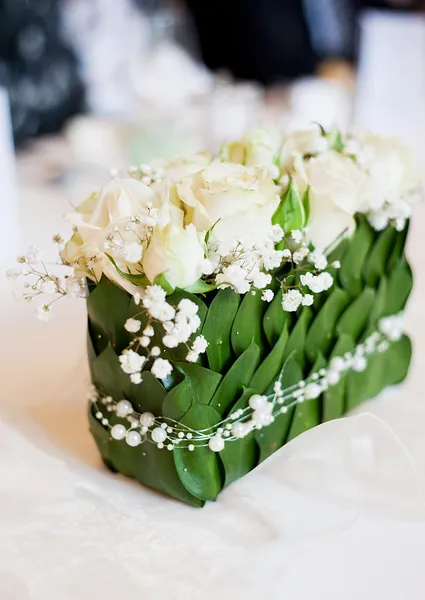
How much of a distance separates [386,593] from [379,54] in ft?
4.55

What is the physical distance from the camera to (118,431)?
21.5 inches

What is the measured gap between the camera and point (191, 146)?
5.11 feet

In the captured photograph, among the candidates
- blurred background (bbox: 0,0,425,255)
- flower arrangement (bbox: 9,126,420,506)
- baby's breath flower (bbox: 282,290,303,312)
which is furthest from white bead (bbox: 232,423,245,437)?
blurred background (bbox: 0,0,425,255)

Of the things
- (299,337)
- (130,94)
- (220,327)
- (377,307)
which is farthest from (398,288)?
(130,94)

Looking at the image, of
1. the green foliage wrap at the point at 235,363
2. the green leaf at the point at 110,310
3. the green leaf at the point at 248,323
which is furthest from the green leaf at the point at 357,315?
the green leaf at the point at 110,310

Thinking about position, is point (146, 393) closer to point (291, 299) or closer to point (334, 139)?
point (291, 299)

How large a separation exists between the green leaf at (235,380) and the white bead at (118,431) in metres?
0.07

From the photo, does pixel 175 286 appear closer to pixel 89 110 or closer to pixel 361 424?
pixel 361 424

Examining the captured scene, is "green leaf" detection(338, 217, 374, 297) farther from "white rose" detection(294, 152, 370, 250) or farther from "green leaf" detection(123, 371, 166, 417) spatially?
"green leaf" detection(123, 371, 166, 417)

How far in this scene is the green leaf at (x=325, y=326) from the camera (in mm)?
627

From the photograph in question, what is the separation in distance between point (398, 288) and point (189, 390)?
29cm

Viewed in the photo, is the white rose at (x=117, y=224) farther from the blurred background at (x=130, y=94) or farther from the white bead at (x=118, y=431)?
the blurred background at (x=130, y=94)

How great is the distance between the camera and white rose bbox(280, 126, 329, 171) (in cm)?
67

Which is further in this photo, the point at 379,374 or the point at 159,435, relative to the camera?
the point at 379,374
